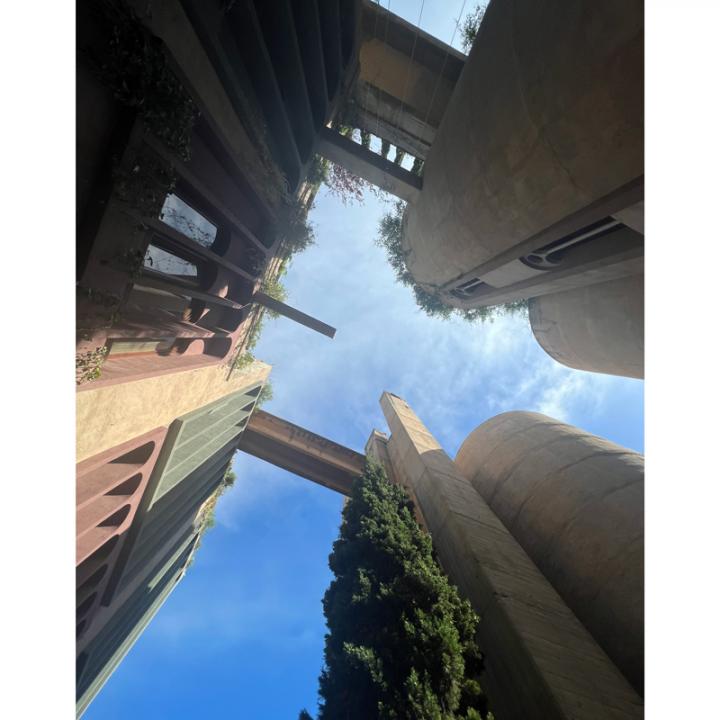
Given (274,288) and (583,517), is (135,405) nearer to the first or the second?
(274,288)

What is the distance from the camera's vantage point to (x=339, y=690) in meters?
3.93

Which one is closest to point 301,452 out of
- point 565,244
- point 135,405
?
point 135,405

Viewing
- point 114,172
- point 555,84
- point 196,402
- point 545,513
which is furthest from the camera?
point 196,402

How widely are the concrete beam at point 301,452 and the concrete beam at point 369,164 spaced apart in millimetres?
11110

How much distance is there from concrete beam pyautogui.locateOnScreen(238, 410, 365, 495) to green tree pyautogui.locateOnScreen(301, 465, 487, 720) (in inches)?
367

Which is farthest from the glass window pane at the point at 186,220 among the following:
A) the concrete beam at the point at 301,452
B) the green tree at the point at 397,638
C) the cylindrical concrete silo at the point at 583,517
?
the concrete beam at the point at 301,452

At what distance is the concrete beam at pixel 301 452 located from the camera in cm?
1564

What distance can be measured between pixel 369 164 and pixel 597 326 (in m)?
7.81

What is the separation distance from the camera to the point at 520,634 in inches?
154

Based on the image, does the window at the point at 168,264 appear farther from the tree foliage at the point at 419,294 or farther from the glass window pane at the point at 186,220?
the tree foliage at the point at 419,294
